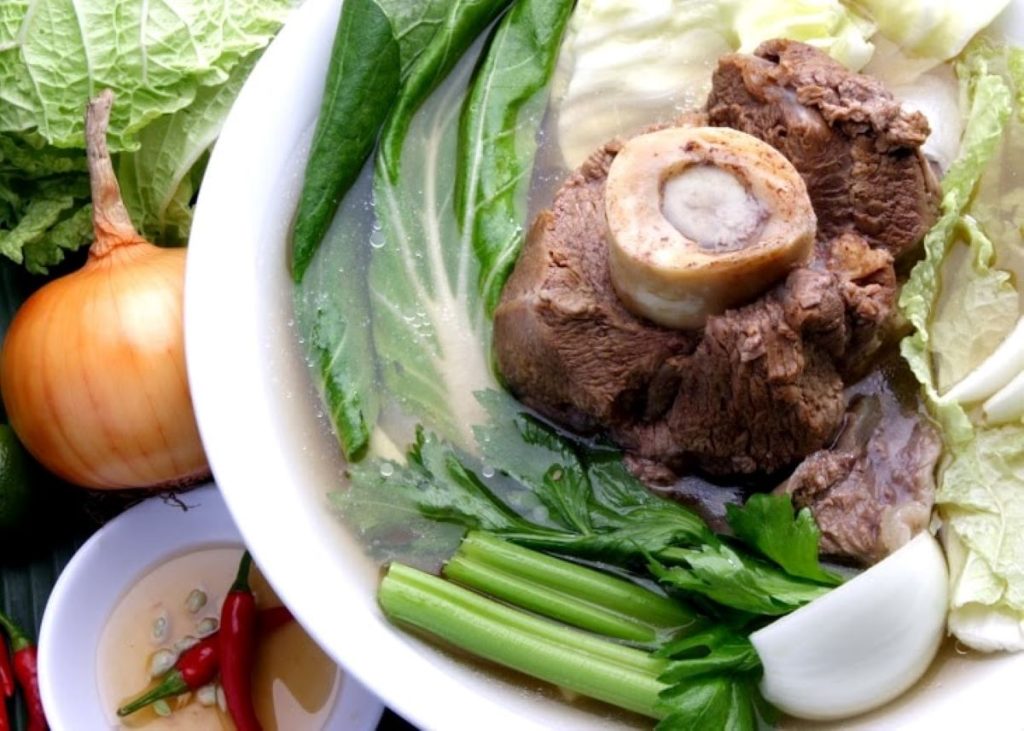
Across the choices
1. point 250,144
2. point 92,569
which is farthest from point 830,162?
point 92,569

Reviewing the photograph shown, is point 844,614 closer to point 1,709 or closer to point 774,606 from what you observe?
point 774,606

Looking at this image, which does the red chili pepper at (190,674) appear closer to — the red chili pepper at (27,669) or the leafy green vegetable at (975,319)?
the red chili pepper at (27,669)

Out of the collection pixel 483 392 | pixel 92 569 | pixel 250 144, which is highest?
pixel 250 144

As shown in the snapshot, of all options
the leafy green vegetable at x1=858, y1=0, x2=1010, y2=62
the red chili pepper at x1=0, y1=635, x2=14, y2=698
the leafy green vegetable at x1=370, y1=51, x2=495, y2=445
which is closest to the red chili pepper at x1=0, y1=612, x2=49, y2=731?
the red chili pepper at x1=0, y1=635, x2=14, y2=698

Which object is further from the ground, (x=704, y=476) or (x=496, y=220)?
(x=496, y=220)

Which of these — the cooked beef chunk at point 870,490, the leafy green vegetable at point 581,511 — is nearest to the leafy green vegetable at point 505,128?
the leafy green vegetable at point 581,511
